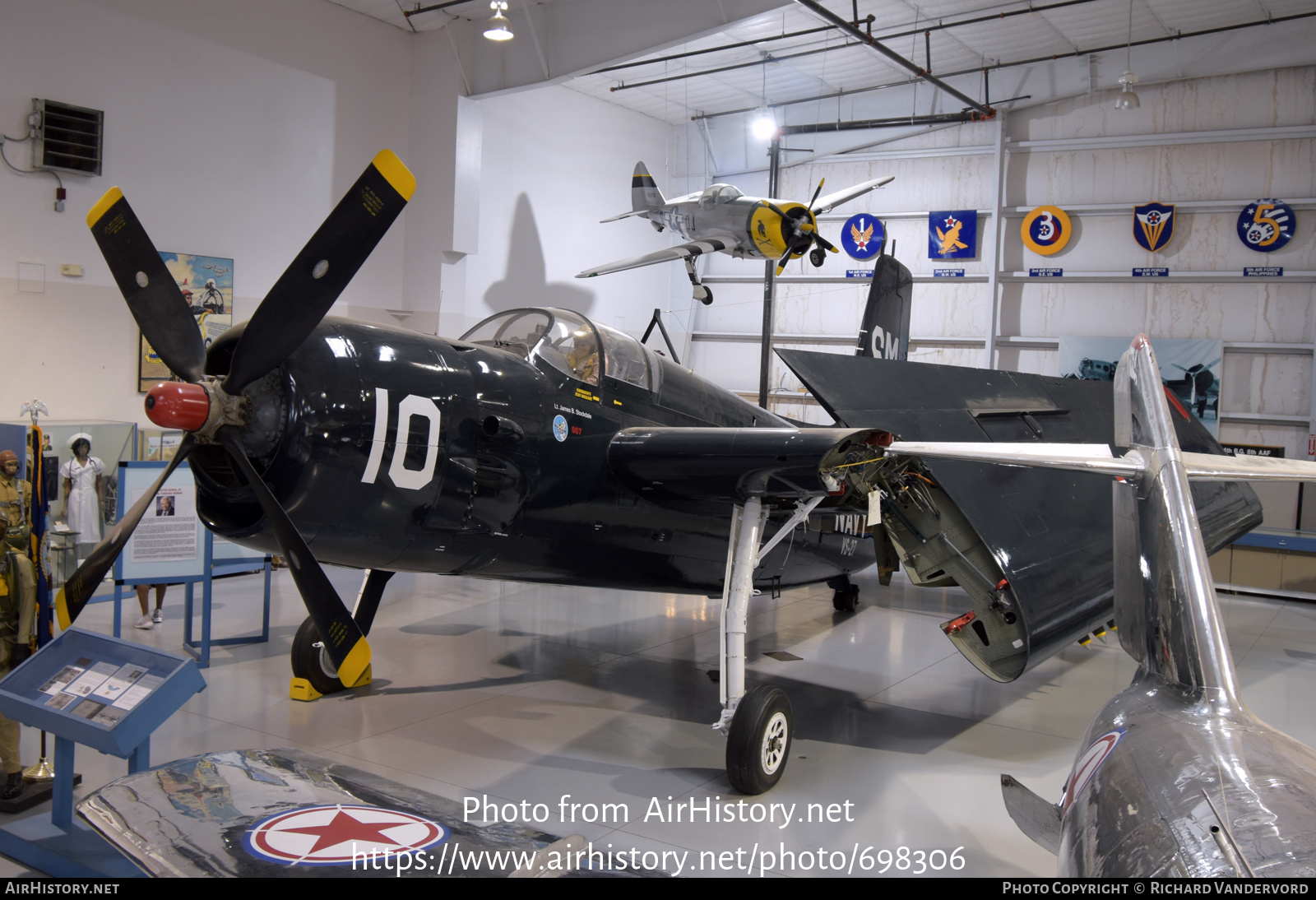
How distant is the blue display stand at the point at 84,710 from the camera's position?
3691mm

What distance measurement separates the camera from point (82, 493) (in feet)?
29.4

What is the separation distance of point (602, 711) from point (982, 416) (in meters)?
3.68

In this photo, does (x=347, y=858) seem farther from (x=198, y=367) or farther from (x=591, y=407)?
(x=591, y=407)

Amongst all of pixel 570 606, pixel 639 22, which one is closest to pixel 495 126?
pixel 639 22

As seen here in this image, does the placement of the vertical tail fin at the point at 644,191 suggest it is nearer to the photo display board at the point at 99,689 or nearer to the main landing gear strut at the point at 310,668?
the main landing gear strut at the point at 310,668

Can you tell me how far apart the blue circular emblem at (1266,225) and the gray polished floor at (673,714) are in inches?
292

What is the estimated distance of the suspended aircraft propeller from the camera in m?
3.90

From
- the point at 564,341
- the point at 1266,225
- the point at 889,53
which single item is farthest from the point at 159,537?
the point at 1266,225

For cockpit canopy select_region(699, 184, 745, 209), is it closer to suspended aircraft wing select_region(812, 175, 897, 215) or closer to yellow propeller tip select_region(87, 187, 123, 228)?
suspended aircraft wing select_region(812, 175, 897, 215)

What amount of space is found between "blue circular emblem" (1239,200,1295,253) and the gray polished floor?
7.43 meters

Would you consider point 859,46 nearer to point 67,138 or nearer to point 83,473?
point 67,138

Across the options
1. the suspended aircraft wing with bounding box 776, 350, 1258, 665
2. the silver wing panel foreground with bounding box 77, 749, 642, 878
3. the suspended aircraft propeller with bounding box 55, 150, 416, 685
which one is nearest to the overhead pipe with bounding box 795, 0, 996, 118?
the suspended aircraft wing with bounding box 776, 350, 1258, 665

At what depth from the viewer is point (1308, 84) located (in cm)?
1417

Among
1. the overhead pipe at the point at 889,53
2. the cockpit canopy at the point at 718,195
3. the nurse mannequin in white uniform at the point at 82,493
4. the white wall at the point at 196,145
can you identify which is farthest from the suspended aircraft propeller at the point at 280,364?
the cockpit canopy at the point at 718,195
